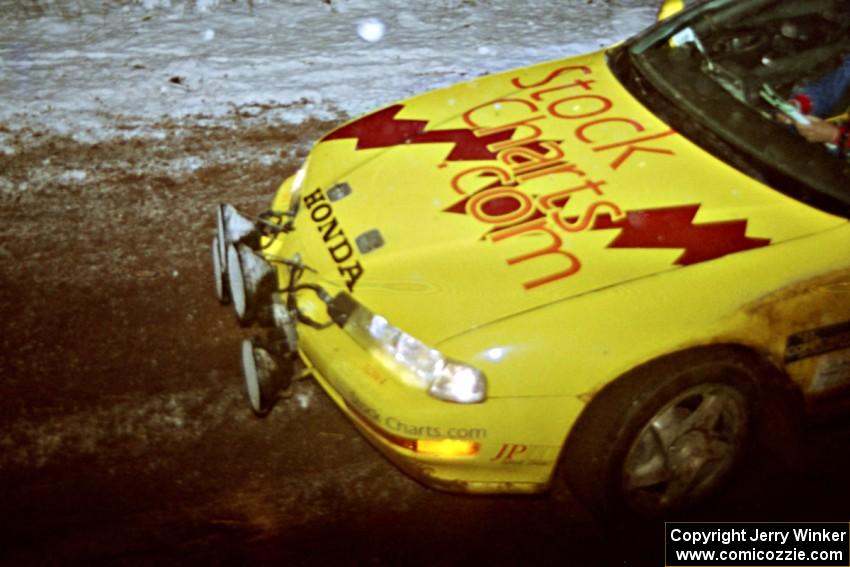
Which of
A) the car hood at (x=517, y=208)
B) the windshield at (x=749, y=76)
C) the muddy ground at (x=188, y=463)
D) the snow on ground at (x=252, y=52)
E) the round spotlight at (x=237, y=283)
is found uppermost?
the windshield at (x=749, y=76)

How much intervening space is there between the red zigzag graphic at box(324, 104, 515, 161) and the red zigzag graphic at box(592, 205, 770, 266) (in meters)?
0.62

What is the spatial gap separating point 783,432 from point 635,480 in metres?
0.57

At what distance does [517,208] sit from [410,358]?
0.66m

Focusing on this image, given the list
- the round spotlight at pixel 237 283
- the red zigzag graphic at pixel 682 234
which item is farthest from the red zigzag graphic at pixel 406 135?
the round spotlight at pixel 237 283

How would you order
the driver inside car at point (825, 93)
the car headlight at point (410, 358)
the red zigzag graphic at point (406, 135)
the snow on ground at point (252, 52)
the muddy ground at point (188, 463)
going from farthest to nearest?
the snow on ground at point (252, 52), the driver inside car at point (825, 93), the red zigzag graphic at point (406, 135), the muddy ground at point (188, 463), the car headlight at point (410, 358)

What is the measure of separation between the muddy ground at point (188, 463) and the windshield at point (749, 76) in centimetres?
92

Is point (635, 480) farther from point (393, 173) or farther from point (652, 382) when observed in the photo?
point (393, 173)

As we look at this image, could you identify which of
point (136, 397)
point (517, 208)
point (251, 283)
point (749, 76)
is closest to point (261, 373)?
point (251, 283)

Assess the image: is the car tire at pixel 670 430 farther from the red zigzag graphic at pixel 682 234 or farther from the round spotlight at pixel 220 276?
the round spotlight at pixel 220 276

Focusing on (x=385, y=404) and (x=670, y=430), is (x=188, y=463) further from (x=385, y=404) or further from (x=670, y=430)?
(x=670, y=430)

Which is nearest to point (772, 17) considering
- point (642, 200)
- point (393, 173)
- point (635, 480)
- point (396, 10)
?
point (642, 200)

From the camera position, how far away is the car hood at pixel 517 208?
8.28 ft

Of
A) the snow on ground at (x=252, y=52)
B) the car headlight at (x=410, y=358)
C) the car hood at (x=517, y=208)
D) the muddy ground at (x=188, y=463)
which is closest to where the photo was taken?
the car headlight at (x=410, y=358)

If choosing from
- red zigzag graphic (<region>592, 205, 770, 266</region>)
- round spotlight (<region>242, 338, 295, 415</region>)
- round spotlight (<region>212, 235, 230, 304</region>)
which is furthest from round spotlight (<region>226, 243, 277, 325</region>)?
red zigzag graphic (<region>592, 205, 770, 266</region>)
